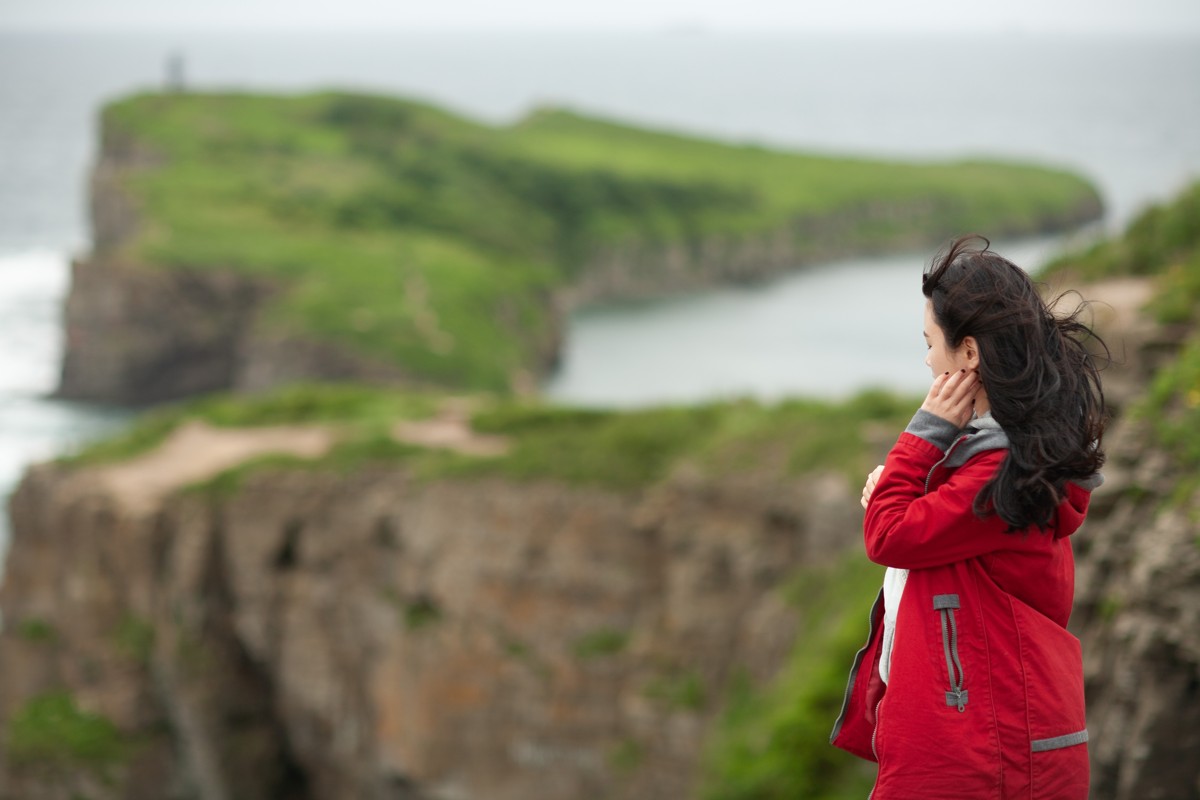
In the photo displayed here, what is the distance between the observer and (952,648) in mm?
4562

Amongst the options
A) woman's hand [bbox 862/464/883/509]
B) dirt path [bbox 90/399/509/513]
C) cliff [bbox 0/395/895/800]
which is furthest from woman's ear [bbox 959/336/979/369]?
dirt path [bbox 90/399/509/513]

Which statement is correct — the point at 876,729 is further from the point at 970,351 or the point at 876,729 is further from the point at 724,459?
the point at 724,459

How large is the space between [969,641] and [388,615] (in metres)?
19.4

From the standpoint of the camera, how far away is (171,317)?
56.2 meters

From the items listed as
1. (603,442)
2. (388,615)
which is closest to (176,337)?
(388,615)

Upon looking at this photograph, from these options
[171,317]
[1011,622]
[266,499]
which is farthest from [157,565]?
[171,317]

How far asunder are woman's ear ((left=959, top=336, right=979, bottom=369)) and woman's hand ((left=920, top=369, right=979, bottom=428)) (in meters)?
0.03

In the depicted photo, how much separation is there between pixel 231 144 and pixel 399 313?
1165 inches

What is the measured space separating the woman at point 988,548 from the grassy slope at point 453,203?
44987 millimetres

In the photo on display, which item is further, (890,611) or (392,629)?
(392,629)

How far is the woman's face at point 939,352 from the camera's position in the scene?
4.71 meters

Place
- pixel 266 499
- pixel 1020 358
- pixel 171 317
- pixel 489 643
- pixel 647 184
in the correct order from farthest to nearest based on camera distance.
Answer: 1. pixel 647 184
2. pixel 171 317
3. pixel 266 499
4. pixel 489 643
5. pixel 1020 358

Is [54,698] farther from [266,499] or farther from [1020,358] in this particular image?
[1020,358]

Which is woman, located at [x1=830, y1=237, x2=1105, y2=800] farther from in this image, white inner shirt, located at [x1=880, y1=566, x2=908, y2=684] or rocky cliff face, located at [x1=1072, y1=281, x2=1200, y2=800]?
rocky cliff face, located at [x1=1072, y1=281, x2=1200, y2=800]
